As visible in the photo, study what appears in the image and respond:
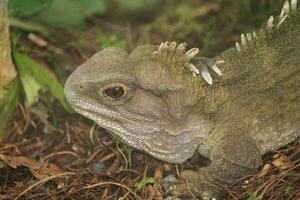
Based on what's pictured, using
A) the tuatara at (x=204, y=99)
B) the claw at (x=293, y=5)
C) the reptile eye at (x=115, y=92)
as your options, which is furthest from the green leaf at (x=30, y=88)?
the claw at (x=293, y=5)

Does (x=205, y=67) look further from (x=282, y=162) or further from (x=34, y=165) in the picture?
(x=34, y=165)

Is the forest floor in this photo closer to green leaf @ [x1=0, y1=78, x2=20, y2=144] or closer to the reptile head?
green leaf @ [x1=0, y1=78, x2=20, y2=144]

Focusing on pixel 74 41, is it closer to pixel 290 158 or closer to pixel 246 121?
pixel 246 121

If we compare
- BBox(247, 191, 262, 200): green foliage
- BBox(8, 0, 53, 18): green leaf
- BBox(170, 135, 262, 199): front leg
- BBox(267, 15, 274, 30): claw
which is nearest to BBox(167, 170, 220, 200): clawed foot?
BBox(170, 135, 262, 199): front leg

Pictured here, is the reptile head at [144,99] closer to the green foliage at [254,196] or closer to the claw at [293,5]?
the green foliage at [254,196]

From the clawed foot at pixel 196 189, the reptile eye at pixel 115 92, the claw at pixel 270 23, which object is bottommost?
the clawed foot at pixel 196 189

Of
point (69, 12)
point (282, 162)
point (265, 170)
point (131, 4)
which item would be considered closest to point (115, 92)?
point (265, 170)
